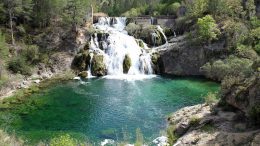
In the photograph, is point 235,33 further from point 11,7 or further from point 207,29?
point 11,7

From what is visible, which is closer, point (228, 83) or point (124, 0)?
point (228, 83)

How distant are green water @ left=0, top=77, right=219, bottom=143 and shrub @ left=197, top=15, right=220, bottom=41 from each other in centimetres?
903

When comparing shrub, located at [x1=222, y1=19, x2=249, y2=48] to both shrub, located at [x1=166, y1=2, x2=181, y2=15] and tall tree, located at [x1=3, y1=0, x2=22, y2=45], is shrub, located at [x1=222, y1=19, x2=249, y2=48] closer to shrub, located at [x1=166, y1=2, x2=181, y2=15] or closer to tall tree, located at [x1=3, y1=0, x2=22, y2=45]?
shrub, located at [x1=166, y1=2, x2=181, y2=15]

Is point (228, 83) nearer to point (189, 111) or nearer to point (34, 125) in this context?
point (189, 111)

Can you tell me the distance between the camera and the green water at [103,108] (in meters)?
39.6

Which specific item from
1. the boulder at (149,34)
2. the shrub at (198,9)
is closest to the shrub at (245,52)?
the shrub at (198,9)

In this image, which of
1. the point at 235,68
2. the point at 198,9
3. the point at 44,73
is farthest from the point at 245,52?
the point at 44,73

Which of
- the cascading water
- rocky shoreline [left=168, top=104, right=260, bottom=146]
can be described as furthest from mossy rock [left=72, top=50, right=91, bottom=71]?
rocky shoreline [left=168, top=104, right=260, bottom=146]

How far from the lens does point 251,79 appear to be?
112 ft

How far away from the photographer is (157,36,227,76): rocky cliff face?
65500 millimetres

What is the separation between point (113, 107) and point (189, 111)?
412 inches

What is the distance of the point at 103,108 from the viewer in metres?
47.4

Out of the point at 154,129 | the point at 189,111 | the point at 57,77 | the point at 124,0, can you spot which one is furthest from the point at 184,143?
the point at 124,0

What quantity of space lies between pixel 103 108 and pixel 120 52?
72.4 ft
